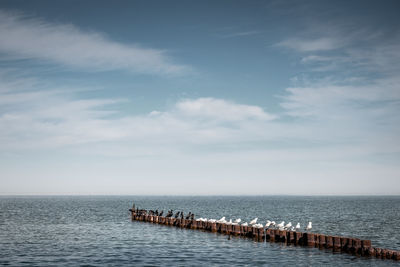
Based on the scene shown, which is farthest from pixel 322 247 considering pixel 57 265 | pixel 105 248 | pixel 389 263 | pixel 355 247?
pixel 57 265

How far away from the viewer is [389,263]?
92.5ft

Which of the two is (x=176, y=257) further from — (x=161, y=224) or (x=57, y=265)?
(x=161, y=224)

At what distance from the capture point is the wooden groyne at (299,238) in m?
30.9

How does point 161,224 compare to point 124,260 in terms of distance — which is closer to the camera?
point 124,260

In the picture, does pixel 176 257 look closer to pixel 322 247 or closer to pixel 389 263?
pixel 322 247

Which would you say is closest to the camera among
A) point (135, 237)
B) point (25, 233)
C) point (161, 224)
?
point (135, 237)

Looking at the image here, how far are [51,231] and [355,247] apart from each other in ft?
119

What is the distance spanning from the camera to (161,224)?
197ft

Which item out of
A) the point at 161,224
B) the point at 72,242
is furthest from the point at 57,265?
the point at 161,224

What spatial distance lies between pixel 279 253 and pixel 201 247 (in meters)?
7.47

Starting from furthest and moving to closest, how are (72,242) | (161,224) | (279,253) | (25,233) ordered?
(161,224), (25,233), (72,242), (279,253)

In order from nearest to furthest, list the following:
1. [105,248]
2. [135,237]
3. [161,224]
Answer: [105,248]
[135,237]
[161,224]

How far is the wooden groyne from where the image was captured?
3094cm

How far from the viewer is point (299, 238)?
1453 inches
